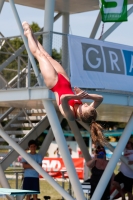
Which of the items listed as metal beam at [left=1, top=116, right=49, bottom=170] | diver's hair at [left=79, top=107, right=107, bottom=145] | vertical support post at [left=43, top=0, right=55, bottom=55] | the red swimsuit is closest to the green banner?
vertical support post at [left=43, top=0, right=55, bottom=55]

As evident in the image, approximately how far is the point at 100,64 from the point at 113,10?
6.21 ft

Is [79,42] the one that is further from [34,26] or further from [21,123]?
[34,26]

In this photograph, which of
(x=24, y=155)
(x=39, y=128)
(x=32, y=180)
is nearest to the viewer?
(x=24, y=155)

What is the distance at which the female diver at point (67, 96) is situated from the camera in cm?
923

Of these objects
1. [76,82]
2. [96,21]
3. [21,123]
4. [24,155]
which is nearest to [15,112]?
[21,123]

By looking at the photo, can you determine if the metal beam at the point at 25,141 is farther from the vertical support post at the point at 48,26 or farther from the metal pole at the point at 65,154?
the vertical support post at the point at 48,26

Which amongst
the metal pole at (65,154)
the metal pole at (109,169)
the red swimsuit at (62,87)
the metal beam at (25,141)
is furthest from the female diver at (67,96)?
the metal beam at (25,141)

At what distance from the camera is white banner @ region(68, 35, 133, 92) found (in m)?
13.5

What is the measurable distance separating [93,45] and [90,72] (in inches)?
25.5

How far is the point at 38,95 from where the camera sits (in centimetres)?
1367

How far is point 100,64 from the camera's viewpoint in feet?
45.6

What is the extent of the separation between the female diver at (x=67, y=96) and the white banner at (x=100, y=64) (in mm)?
2933

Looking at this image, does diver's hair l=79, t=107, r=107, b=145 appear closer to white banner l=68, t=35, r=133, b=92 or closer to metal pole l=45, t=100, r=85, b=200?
white banner l=68, t=35, r=133, b=92

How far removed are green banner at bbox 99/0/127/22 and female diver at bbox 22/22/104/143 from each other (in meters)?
4.81
